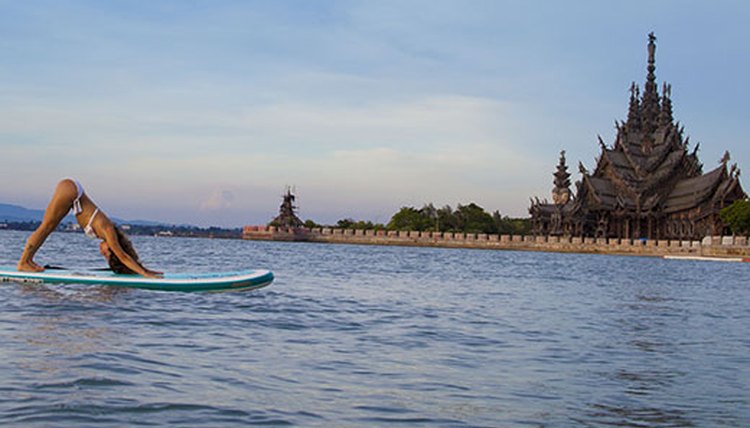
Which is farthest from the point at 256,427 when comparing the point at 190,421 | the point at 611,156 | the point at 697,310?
the point at 611,156

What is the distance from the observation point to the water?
6.43 meters

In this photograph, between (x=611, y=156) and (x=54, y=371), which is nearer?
(x=54, y=371)

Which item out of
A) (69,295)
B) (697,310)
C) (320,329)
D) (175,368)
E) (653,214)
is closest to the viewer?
(175,368)

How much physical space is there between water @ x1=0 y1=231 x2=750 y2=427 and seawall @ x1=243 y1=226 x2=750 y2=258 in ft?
227

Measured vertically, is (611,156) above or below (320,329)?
above

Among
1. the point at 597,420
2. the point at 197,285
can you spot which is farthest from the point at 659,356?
the point at 197,285

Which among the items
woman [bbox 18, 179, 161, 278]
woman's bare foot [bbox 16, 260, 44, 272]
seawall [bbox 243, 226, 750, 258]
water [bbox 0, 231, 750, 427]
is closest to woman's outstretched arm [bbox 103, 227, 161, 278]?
woman [bbox 18, 179, 161, 278]

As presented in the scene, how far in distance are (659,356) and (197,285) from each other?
8.10 meters

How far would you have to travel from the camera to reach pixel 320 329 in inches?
464

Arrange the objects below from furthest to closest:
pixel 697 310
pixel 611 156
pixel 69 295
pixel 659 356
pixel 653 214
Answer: pixel 611 156
pixel 653 214
pixel 697 310
pixel 69 295
pixel 659 356

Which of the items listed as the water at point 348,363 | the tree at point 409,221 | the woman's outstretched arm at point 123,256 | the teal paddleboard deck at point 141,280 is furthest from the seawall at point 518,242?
the woman's outstretched arm at point 123,256

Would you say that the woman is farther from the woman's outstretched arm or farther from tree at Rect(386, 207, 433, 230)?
tree at Rect(386, 207, 433, 230)

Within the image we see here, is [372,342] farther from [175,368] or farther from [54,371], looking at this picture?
[54,371]

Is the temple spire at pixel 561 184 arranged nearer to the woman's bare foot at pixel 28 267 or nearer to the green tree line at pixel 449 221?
the green tree line at pixel 449 221
